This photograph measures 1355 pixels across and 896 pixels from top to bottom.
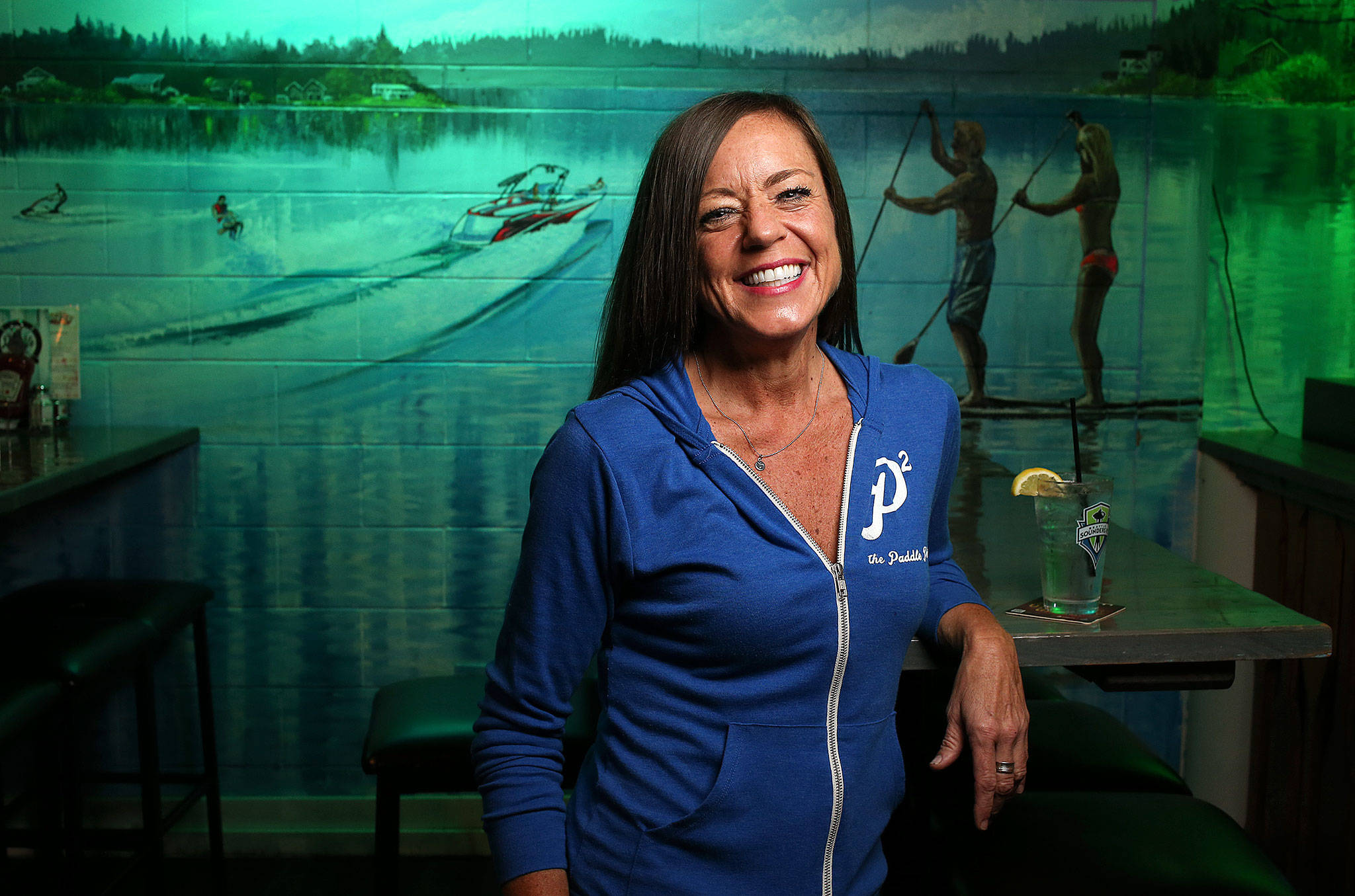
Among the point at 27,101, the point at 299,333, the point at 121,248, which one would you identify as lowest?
the point at 299,333

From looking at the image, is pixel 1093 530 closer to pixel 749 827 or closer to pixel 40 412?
pixel 749 827

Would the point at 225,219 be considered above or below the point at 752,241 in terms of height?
above

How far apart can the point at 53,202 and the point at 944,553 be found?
2.68 meters

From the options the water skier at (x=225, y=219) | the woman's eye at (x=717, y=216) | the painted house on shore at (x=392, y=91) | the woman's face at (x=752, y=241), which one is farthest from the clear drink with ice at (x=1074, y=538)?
the water skier at (x=225, y=219)

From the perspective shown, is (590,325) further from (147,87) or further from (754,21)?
(147,87)

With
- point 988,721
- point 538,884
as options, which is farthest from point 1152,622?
point 538,884

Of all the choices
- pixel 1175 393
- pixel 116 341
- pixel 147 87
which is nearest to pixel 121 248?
pixel 116 341

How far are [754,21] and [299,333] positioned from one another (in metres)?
1.48

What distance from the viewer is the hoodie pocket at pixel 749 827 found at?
1083 millimetres

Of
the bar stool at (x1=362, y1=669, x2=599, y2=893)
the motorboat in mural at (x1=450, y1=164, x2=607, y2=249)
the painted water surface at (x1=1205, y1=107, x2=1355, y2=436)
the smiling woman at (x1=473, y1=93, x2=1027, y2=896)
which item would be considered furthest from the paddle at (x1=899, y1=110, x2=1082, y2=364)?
the smiling woman at (x1=473, y1=93, x2=1027, y2=896)

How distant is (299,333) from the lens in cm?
307

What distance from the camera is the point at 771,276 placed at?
46.1 inches

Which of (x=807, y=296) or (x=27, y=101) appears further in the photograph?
(x=27, y=101)

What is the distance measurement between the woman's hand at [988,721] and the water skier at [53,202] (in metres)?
2.79
